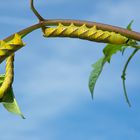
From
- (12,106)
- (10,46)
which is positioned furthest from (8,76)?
(12,106)

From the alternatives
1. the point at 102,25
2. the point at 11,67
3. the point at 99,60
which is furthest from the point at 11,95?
the point at 99,60

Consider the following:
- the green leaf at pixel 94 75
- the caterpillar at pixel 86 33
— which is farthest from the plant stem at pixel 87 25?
the green leaf at pixel 94 75

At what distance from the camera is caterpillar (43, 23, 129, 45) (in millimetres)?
518

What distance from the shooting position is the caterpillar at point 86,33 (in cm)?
52

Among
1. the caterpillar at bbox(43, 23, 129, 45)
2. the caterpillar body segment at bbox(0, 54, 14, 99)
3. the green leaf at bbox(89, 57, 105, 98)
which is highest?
the caterpillar at bbox(43, 23, 129, 45)

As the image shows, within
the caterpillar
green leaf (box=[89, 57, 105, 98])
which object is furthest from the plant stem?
green leaf (box=[89, 57, 105, 98])

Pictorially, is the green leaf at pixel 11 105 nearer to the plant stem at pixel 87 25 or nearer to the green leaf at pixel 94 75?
the plant stem at pixel 87 25

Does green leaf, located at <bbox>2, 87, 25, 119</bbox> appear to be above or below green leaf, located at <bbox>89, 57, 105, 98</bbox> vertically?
above

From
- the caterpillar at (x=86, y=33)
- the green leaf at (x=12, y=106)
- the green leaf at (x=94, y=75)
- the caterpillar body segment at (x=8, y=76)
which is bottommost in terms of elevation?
the green leaf at (x=94, y=75)

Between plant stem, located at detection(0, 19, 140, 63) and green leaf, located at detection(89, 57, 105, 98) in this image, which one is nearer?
plant stem, located at detection(0, 19, 140, 63)

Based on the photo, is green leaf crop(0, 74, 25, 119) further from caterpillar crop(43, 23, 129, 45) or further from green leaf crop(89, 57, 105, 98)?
green leaf crop(89, 57, 105, 98)

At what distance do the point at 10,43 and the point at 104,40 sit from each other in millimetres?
125

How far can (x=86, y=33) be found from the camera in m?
0.53

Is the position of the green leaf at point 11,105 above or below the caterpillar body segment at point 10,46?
below
